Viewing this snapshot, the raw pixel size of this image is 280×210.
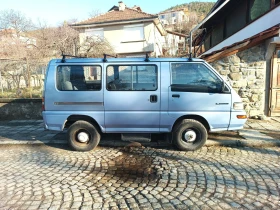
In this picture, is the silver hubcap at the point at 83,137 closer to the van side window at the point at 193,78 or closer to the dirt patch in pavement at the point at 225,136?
the van side window at the point at 193,78

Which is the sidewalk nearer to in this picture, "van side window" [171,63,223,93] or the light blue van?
the light blue van

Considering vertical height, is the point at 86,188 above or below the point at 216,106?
below

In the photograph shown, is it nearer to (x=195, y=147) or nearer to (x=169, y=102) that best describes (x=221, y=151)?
(x=195, y=147)

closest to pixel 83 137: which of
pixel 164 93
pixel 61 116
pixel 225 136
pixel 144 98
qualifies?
pixel 61 116

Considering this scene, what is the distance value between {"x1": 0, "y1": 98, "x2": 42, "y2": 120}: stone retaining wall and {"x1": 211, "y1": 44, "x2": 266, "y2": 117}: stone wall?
6.82 metres

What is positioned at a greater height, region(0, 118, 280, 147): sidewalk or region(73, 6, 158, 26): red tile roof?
region(73, 6, 158, 26): red tile roof

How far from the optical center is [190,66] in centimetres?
455

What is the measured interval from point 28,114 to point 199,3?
198 ft

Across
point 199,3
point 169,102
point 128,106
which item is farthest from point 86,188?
point 199,3

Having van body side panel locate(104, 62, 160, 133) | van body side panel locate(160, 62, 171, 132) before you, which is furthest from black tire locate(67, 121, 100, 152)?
van body side panel locate(160, 62, 171, 132)

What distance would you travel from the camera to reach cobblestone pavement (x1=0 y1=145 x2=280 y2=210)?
2.84m

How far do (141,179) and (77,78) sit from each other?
2.65 meters

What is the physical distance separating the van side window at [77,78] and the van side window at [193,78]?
5.72 feet

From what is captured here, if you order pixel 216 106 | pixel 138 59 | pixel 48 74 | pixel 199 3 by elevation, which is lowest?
pixel 216 106
